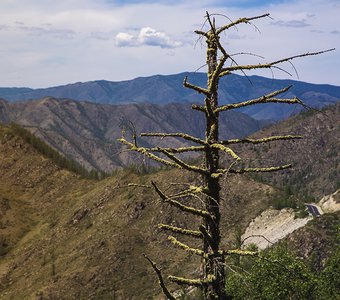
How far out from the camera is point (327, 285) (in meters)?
47.2

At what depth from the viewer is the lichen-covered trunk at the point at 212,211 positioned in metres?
11.9

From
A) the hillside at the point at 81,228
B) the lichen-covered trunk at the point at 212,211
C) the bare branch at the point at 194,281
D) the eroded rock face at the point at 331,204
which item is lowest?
the eroded rock face at the point at 331,204

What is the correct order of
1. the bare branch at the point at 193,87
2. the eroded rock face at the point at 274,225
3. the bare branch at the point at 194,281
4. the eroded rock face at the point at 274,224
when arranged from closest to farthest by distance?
the bare branch at the point at 193,87 < the bare branch at the point at 194,281 < the eroded rock face at the point at 274,225 < the eroded rock face at the point at 274,224

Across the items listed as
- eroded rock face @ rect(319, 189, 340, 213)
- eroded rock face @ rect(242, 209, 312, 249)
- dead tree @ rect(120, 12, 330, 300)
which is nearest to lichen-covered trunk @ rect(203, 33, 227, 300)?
dead tree @ rect(120, 12, 330, 300)

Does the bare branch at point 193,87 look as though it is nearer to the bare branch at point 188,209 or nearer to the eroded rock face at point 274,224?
the bare branch at point 188,209

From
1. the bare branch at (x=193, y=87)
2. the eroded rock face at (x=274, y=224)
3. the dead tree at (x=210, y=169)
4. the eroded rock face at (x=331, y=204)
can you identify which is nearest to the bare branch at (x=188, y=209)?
the dead tree at (x=210, y=169)

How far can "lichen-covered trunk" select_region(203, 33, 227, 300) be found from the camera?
11.9 meters

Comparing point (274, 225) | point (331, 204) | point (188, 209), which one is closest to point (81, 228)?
point (274, 225)

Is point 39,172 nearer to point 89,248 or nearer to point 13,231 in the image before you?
point 13,231

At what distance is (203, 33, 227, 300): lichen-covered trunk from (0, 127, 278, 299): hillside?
191ft

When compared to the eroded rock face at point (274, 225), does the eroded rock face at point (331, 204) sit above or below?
below

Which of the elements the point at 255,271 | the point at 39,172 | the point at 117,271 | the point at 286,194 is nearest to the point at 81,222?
the point at 117,271

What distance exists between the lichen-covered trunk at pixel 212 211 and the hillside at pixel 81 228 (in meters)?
58.2

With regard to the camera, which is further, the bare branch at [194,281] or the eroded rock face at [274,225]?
the eroded rock face at [274,225]
